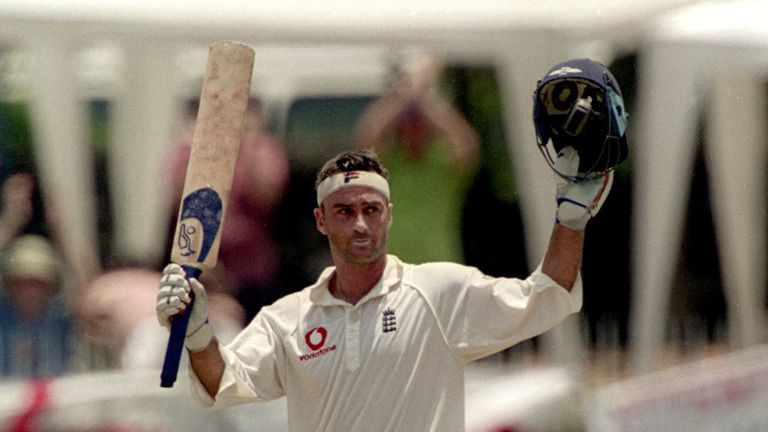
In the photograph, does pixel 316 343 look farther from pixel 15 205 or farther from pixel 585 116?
pixel 15 205

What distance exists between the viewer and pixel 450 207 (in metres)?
A: 8.02

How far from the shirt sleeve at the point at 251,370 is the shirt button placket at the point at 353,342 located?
21cm

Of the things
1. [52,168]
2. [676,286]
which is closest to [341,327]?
[52,168]

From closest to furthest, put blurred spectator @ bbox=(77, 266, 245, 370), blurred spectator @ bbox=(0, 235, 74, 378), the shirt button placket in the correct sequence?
the shirt button placket
blurred spectator @ bbox=(77, 266, 245, 370)
blurred spectator @ bbox=(0, 235, 74, 378)

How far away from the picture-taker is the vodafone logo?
420 centimetres

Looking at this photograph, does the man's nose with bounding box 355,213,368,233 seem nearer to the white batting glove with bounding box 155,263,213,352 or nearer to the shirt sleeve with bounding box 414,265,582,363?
the shirt sleeve with bounding box 414,265,582,363

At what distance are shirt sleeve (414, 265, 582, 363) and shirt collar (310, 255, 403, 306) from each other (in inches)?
2.6

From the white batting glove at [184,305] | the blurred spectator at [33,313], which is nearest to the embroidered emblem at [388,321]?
the white batting glove at [184,305]

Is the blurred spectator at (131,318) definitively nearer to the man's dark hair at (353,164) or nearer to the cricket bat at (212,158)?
the cricket bat at (212,158)

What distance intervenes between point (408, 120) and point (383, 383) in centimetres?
410

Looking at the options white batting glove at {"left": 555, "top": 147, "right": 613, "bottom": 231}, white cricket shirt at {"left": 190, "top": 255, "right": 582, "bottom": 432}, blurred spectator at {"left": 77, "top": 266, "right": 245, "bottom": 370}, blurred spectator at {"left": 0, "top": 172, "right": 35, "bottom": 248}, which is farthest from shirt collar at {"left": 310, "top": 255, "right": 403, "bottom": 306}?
blurred spectator at {"left": 0, "top": 172, "right": 35, "bottom": 248}

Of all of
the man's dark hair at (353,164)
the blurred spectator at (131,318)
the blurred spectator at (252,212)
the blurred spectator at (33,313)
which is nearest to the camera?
the man's dark hair at (353,164)

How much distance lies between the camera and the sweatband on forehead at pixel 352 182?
4.25 metres

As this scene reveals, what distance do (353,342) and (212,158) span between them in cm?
63
